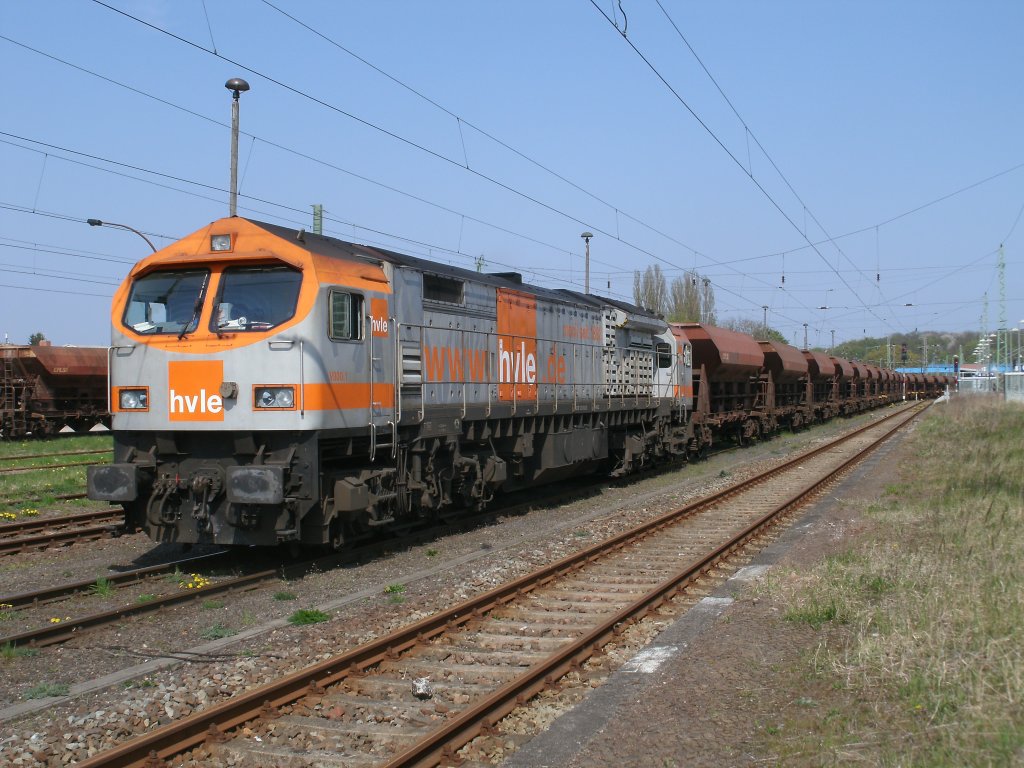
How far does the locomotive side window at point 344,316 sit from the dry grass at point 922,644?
17.9 feet

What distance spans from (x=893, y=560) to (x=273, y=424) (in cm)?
659

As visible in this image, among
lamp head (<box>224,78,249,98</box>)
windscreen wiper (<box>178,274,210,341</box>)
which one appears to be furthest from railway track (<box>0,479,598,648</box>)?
lamp head (<box>224,78,249,98</box>)

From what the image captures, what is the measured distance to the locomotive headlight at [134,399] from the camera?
9.57 metres

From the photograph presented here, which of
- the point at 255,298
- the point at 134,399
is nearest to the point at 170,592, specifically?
the point at 134,399

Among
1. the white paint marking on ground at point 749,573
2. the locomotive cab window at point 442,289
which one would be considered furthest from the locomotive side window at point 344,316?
the white paint marking on ground at point 749,573

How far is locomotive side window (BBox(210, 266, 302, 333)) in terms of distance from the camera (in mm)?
9375

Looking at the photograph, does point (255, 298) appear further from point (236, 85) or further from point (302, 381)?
point (236, 85)

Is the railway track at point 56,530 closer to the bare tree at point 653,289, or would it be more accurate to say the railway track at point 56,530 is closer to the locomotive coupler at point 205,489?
the locomotive coupler at point 205,489

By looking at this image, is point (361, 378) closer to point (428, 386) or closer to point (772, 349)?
point (428, 386)

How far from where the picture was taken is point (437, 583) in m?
9.45

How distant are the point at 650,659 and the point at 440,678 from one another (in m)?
1.67

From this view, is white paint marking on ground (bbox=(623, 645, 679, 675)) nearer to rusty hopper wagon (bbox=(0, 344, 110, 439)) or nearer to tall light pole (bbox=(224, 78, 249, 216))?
tall light pole (bbox=(224, 78, 249, 216))

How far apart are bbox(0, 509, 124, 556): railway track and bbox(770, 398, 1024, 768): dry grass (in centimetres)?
782

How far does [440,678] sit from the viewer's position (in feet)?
21.0
